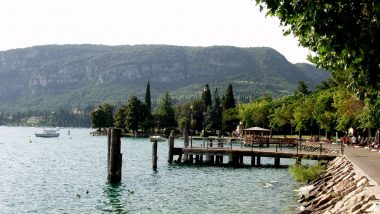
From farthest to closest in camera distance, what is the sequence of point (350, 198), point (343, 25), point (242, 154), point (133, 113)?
point (133, 113), point (242, 154), point (350, 198), point (343, 25)

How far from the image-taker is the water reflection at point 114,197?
29413 mm

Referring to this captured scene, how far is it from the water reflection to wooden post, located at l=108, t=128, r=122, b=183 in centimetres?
65

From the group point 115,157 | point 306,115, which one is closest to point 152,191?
point 115,157

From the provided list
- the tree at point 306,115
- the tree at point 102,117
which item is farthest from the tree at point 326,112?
the tree at point 102,117

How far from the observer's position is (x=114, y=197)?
111 feet

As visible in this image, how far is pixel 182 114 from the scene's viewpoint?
199 metres

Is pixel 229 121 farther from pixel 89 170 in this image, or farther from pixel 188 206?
pixel 188 206

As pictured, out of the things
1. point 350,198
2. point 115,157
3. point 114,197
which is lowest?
point 114,197

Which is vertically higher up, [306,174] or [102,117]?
[102,117]

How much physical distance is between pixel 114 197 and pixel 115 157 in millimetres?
5450

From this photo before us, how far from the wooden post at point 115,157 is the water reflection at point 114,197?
2.14 feet

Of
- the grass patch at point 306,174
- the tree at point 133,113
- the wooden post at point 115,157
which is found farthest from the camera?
the tree at point 133,113

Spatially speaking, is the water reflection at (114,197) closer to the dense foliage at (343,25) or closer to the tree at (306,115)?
the dense foliage at (343,25)

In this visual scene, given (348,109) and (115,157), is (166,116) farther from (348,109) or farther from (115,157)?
(115,157)
